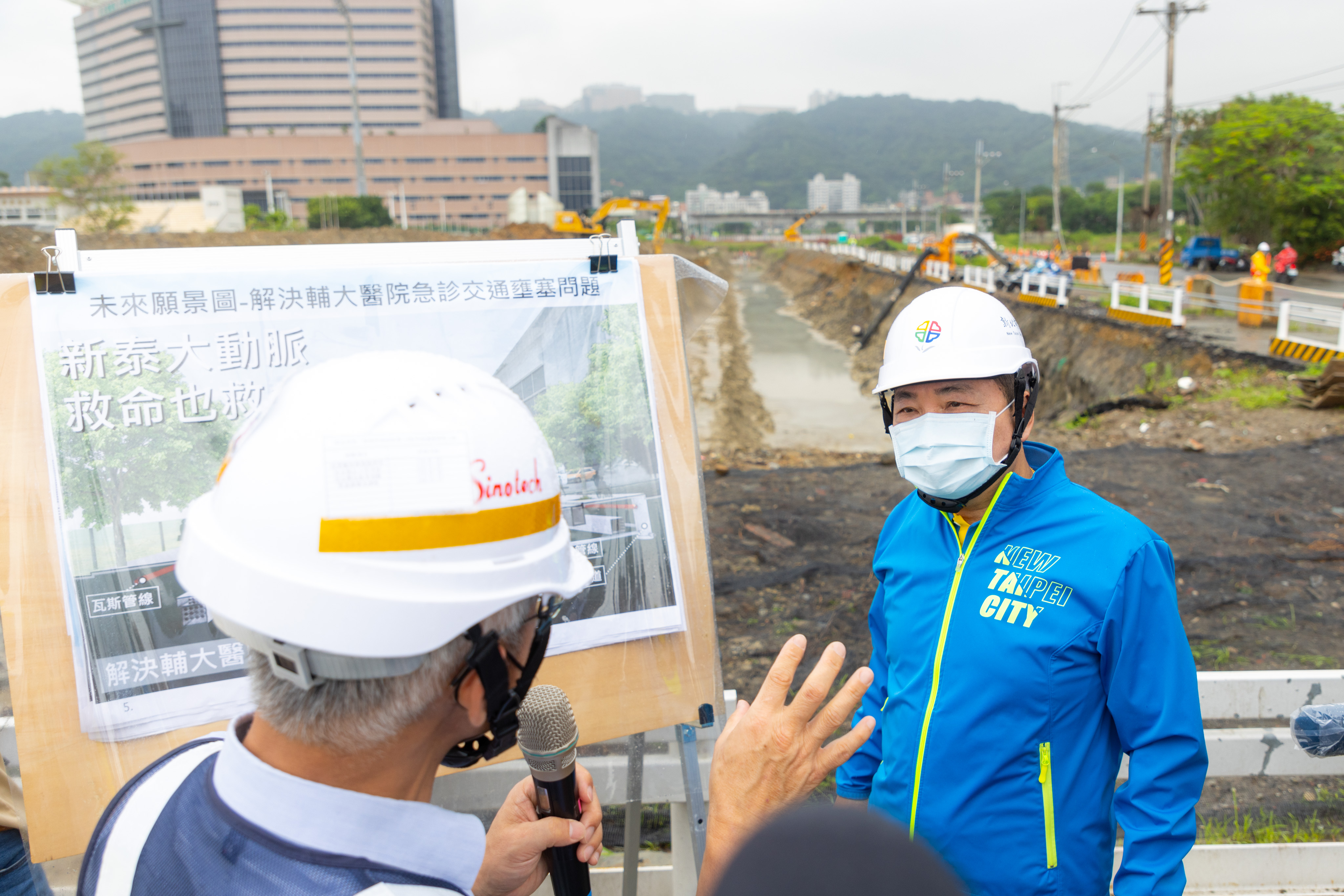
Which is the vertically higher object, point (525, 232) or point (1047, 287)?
point (525, 232)

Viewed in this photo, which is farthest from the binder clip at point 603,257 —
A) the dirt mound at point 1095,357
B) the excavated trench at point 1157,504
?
the dirt mound at point 1095,357

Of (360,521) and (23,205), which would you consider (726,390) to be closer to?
(360,521)

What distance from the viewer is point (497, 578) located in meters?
1.09

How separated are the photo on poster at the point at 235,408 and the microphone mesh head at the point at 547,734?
542mm

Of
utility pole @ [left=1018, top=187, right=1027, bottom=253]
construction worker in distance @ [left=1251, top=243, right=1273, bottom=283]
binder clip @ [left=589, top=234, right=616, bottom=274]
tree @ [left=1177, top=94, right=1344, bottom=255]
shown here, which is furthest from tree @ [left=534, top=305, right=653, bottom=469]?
utility pole @ [left=1018, top=187, right=1027, bottom=253]

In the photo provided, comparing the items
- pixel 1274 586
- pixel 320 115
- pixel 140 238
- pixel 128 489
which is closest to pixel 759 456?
pixel 1274 586

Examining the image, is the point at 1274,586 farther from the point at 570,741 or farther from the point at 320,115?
the point at 320,115

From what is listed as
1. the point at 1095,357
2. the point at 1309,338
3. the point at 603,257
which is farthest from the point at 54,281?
the point at 1095,357

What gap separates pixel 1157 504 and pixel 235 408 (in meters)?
8.78

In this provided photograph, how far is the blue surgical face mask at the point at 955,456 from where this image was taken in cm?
203

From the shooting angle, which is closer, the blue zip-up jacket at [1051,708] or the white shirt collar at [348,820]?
the white shirt collar at [348,820]

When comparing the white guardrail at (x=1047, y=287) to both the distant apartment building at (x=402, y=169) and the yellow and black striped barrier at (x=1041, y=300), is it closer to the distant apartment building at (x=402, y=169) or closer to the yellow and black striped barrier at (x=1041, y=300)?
the yellow and black striped barrier at (x=1041, y=300)

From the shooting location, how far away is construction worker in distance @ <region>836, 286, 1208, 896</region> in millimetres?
1631

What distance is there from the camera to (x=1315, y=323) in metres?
13.8
